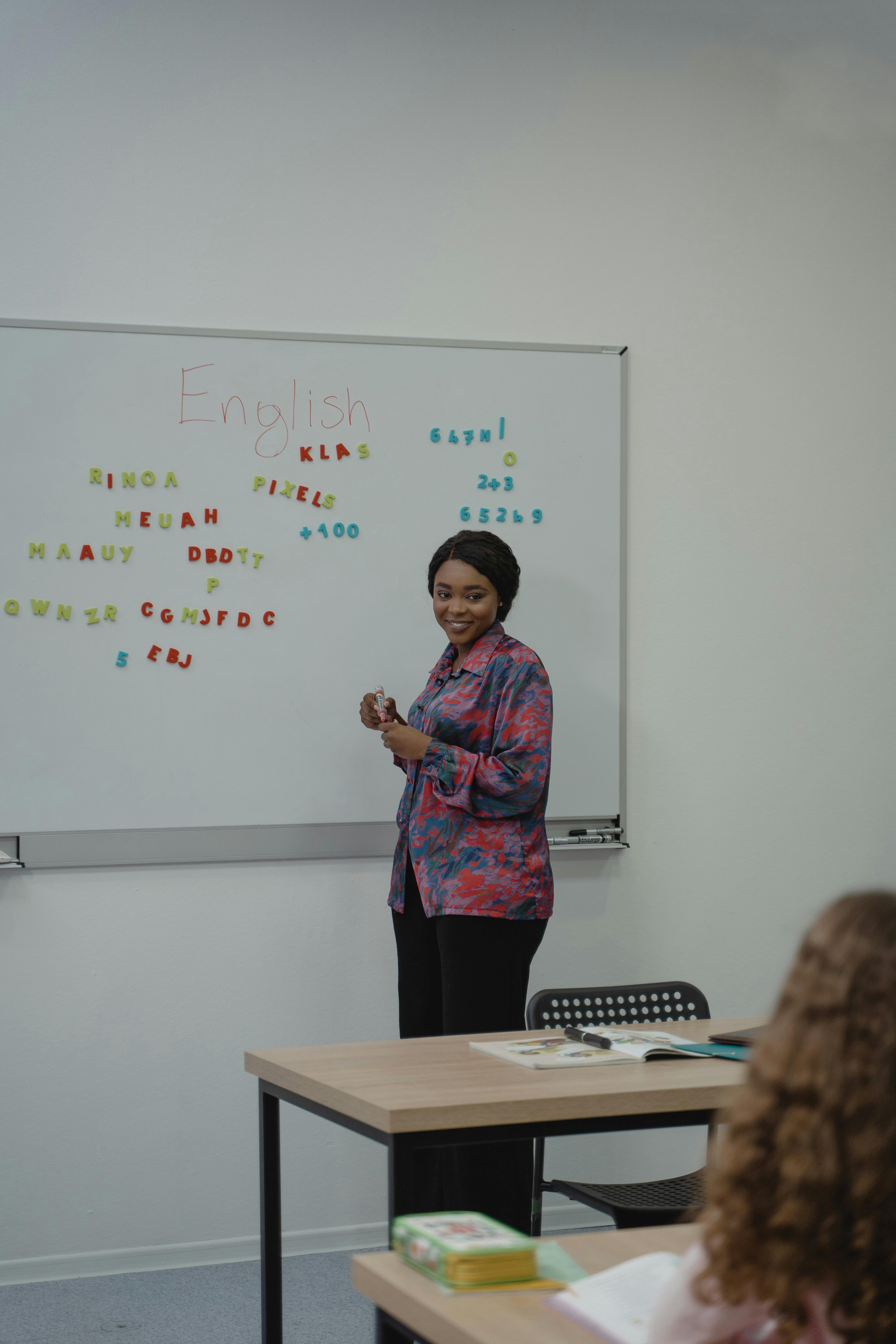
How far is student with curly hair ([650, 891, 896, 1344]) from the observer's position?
754 millimetres

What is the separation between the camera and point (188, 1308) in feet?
8.47

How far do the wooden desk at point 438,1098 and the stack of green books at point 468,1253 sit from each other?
0.83 ft

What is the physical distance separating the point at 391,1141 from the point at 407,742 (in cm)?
120

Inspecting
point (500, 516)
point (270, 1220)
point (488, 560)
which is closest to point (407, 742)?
point (488, 560)

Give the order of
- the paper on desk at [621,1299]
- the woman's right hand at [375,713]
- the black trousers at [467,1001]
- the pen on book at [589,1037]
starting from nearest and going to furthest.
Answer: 1. the paper on desk at [621,1299]
2. the pen on book at [589,1037]
3. the black trousers at [467,1001]
4. the woman's right hand at [375,713]

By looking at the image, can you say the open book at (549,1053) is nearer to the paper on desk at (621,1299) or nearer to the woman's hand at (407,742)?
the paper on desk at (621,1299)

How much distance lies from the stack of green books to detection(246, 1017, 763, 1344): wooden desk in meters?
0.25

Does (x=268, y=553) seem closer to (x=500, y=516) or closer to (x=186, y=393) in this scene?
(x=186, y=393)

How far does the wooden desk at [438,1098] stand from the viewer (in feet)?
4.53

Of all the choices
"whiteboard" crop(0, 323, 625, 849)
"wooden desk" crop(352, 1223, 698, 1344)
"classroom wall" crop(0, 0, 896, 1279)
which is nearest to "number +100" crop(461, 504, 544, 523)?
"whiteboard" crop(0, 323, 625, 849)

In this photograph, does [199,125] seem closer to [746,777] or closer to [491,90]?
[491,90]

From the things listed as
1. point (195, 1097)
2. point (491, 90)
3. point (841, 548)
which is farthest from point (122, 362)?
point (841, 548)

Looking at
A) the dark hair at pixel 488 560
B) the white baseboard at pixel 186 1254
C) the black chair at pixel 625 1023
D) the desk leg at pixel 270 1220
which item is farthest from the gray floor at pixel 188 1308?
the dark hair at pixel 488 560

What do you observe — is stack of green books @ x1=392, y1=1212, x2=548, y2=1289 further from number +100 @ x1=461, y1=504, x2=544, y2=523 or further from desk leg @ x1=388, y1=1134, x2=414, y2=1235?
number +100 @ x1=461, y1=504, x2=544, y2=523
